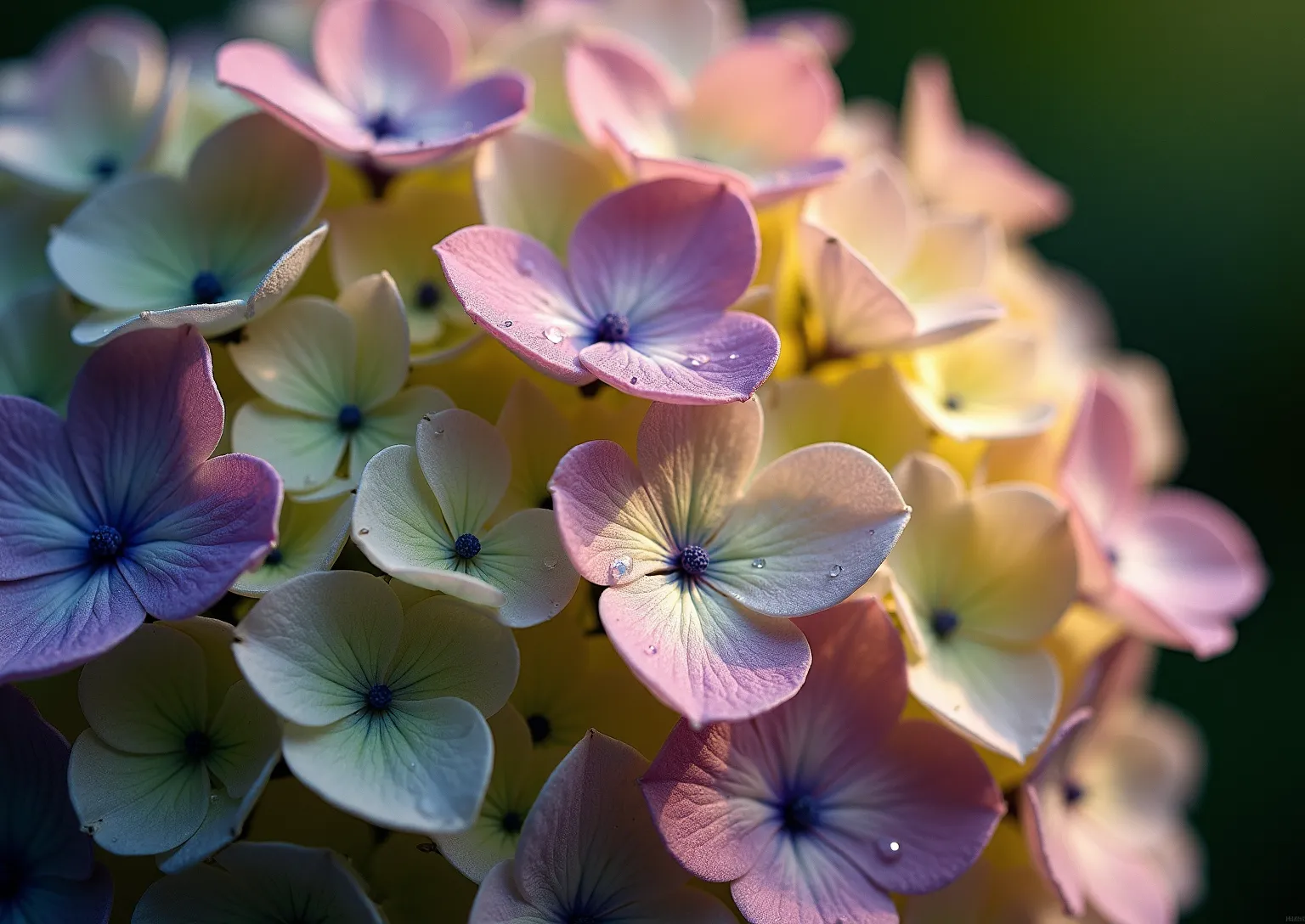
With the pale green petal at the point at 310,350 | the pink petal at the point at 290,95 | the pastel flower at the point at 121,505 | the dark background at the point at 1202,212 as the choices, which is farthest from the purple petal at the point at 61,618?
the dark background at the point at 1202,212

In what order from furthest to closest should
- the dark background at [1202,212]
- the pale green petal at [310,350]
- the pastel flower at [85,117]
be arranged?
the dark background at [1202,212] → the pastel flower at [85,117] → the pale green petal at [310,350]

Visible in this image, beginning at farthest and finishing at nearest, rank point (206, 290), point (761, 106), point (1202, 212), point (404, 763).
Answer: point (1202, 212) → point (761, 106) → point (206, 290) → point (404, 763)

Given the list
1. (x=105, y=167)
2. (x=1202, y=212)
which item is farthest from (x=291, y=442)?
(x=1202, y=212)

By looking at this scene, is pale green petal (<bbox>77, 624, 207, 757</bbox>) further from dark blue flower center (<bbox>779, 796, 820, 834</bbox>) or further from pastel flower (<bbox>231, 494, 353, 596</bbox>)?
dark blue flower center (<bbox>779, 796, 820, 834</bbox>)

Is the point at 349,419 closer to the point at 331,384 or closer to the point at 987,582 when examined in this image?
the point at 331,384

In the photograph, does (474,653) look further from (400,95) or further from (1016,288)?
(1016,288)

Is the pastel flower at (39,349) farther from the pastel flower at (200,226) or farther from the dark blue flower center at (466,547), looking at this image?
the dark blue flower center at (466,547)
